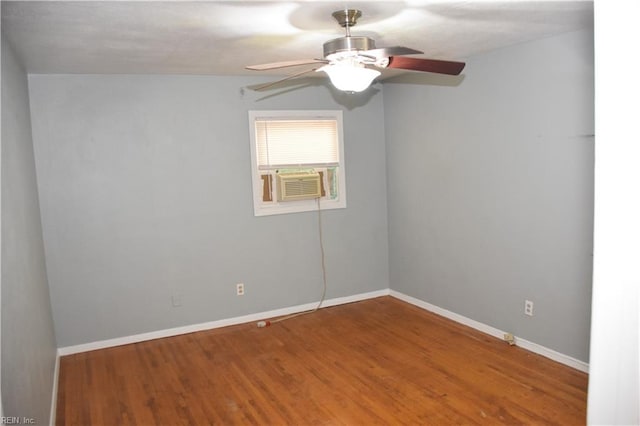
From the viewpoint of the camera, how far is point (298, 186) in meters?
4.85

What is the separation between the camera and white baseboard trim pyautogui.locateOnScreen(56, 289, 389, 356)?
4211 mm

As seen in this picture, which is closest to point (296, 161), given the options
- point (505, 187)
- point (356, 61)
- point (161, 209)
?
point (161, 209)

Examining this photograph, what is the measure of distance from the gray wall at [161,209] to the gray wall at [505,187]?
793 millimetres

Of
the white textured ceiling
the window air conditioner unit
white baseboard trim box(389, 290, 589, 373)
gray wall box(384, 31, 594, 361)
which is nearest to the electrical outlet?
gray wall box(384, 31, 594, 361)

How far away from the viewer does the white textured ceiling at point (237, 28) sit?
7.89 ft

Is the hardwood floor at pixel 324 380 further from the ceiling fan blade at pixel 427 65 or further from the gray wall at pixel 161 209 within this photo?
the ceiling fan blade at pixel 427 65

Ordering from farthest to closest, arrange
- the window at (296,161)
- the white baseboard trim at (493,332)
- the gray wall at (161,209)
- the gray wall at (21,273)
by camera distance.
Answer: the window at (296,161) < the gray wall at (161,209) < the white baseboard trim at (493,332) < the gray wall at (21,273)

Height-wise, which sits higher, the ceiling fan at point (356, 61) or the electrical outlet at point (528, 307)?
the ceiling fan at point (356, 61)

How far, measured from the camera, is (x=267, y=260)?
16.0 feet

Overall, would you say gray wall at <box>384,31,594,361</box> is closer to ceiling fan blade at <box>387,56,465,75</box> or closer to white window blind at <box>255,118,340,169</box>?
white window blind at <box>255,118,340,169</box>

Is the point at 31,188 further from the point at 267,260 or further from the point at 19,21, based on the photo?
the point at 267,260

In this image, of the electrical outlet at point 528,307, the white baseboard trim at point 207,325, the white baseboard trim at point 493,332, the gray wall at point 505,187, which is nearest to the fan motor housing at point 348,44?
the gray wall at point 505,187

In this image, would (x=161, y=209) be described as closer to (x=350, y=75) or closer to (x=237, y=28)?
(x=237, y=28)

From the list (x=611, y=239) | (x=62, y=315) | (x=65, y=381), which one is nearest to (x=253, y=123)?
(x=62, y=315)
